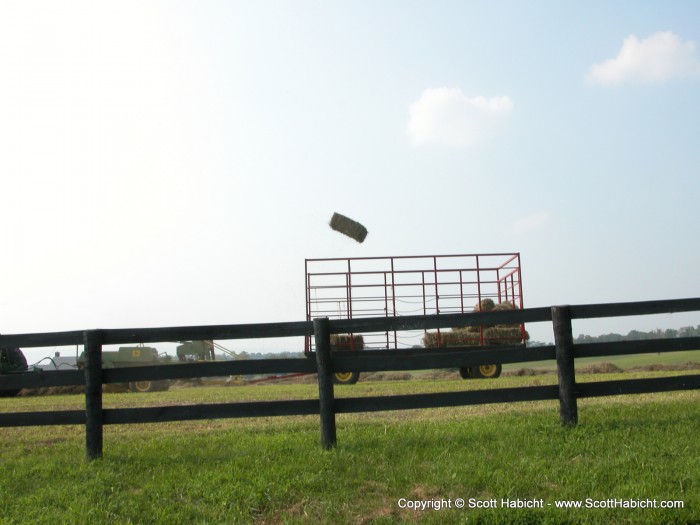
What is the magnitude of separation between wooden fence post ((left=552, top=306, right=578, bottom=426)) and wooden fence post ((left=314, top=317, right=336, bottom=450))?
2437mm

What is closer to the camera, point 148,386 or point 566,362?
point 566,362

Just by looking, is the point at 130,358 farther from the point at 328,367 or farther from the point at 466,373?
the point at 328,367

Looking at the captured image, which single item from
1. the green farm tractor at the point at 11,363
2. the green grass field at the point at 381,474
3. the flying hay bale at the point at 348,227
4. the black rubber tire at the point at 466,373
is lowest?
the black rubber tire at the point at 466,373

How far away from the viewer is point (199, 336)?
6.77 metres

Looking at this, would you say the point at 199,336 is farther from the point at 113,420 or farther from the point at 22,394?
the point at 22,394

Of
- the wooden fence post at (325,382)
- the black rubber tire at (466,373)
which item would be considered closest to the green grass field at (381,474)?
the wooden fence post at (325,382)

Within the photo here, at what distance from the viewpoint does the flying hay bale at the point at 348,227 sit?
64.3 feet

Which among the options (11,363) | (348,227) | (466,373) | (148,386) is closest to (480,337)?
(466,373)

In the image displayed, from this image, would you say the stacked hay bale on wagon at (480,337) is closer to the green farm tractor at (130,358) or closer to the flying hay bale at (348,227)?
the flying hay bale at (348,227)

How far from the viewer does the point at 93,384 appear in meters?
6.77

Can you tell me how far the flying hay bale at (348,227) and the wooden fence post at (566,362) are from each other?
506 inches

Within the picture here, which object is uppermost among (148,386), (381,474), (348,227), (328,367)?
(348,227)

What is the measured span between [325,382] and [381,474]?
129 centimetres

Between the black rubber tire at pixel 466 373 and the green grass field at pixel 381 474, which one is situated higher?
the green grass field at pixel 381 474
